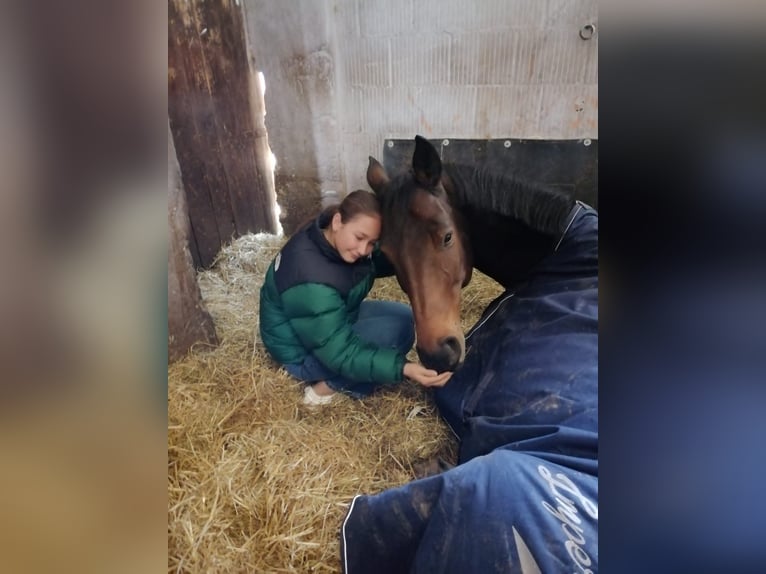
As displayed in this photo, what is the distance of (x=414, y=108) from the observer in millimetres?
641

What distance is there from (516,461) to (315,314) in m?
0.31

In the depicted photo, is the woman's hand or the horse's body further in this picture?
the woman's hand

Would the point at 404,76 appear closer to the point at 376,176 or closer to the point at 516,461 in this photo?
the point at 376,176

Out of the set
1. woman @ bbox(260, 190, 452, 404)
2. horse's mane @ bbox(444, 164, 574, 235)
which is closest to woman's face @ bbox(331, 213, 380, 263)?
woman @ bbox(260, 190, 452, 404)

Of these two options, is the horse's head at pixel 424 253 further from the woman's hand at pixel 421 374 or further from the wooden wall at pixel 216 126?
the wooden wall at pixel 216 126

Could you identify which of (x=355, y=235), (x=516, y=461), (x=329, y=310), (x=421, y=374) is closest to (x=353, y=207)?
(x=355, y=235)

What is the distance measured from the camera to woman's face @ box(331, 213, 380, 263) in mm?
642

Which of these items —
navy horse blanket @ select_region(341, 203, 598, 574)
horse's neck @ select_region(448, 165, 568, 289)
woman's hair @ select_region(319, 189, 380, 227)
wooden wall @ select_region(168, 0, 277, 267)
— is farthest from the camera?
horse's neck @ select_region(448, 165, 568, 289)

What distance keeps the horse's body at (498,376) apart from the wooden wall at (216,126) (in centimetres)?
17

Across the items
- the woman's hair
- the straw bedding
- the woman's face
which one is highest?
the woman's hair

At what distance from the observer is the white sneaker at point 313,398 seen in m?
0.63

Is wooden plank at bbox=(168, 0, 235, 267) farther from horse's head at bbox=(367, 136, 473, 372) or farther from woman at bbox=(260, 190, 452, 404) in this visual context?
horse's head at bbox=(367, 136, 473, 372)

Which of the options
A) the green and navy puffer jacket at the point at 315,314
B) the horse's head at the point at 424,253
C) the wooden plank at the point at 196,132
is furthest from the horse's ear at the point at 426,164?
the wooden plank at the point at 196,132
